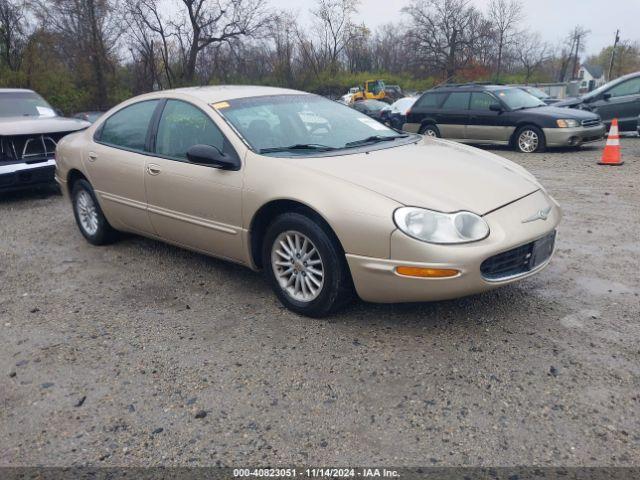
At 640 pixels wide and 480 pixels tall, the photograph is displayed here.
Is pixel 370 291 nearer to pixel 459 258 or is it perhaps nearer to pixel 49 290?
pixel 459 258

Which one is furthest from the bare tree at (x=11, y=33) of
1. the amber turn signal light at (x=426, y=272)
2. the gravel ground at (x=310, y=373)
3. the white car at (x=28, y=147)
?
Result: the amber turn signal light at (x=426, y=272)

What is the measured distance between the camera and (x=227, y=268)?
4676 millimetres

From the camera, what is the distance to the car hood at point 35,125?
7.48 metres

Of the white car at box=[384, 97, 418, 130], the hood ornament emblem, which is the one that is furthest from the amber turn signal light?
the white car at box=[384, 97, 418, 130]

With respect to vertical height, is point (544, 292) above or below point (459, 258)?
below

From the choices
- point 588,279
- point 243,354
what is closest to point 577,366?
point 588,279

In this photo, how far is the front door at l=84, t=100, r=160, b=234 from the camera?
4.57 meters

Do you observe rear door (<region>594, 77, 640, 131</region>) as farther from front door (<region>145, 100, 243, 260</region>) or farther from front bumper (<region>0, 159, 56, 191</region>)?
front bumper (<region>0, 159, 56, 191</region>)

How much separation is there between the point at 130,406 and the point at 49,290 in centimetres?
203

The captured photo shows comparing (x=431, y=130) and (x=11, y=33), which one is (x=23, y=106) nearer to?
(x=431, y=130)

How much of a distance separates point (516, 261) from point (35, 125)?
698cm

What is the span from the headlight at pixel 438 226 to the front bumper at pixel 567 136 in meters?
8.98

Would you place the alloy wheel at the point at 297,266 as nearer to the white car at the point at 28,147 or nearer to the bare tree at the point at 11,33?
the white car at the point at 28,147

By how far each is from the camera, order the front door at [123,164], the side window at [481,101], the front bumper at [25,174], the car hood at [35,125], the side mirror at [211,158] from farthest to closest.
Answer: the side window at [481,101] → the car hood at [35,125] → the front bumper at [25,174] → the front door at [123,164] → the side mirror at [211,158]
